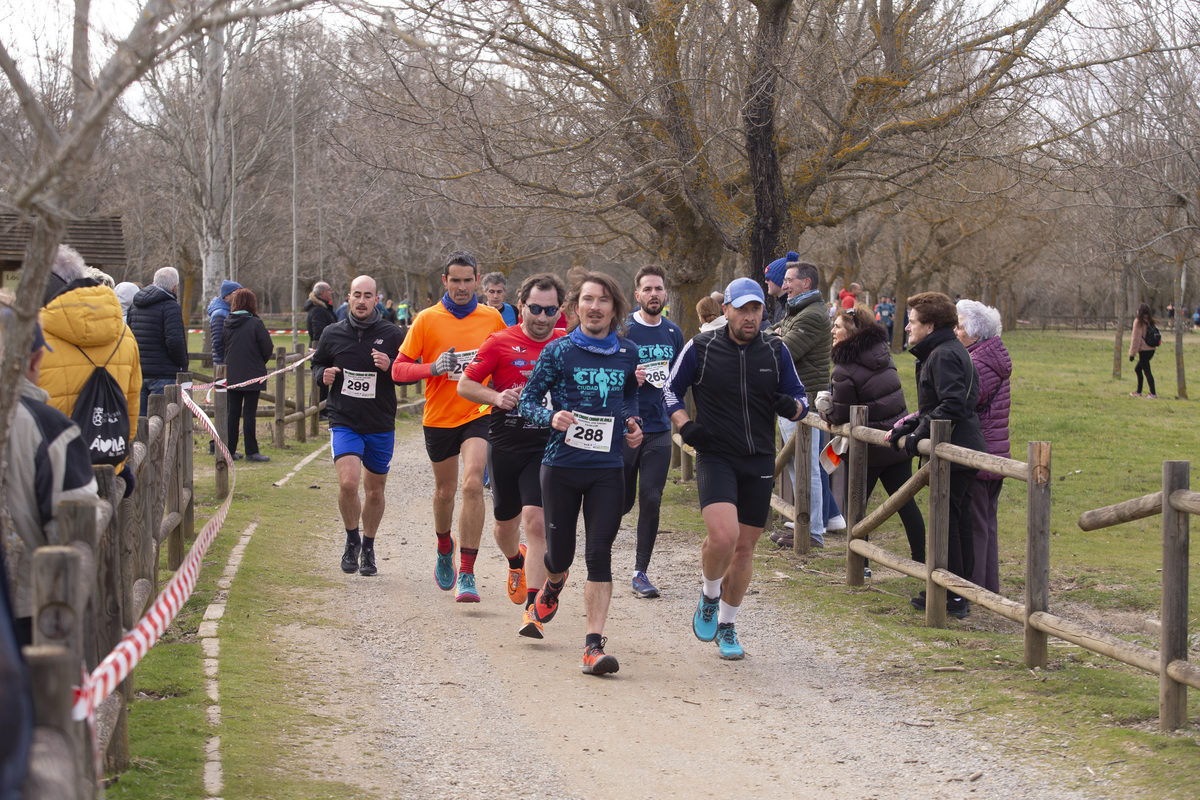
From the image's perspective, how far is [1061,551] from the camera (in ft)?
32.9

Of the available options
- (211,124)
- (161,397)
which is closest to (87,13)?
(161,397)

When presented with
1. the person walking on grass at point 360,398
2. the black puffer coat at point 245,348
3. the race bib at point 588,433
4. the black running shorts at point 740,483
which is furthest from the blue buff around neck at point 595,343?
the black puffer coat at point 245,348

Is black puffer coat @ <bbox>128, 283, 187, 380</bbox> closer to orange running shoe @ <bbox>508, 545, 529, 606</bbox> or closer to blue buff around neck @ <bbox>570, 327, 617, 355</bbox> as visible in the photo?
orange running shoe @ <bbox>508, 545, 529, 606</bbox>

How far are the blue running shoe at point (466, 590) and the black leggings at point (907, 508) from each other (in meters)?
2.91

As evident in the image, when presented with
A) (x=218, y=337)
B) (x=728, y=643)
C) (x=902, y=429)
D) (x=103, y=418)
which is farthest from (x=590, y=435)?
(x=218, y=337)

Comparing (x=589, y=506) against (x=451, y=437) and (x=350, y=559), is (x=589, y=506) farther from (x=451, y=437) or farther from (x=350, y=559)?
(x=350, y=559)

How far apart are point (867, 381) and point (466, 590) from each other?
3477 millimetres

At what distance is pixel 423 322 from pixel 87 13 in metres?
5.17

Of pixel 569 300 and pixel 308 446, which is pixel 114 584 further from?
pixel 308 446

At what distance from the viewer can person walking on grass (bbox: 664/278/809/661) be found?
6.25 meters

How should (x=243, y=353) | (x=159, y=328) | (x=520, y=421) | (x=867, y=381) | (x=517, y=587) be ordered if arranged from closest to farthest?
1. (x=520, y=421)
2. (x=517, y=587)
3. (x=867, y=381)
4. (x=159, y=328)
5. (x=243, y=353)

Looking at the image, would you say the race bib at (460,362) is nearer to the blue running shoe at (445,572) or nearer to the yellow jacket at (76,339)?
the blue running shoe at (445,572)

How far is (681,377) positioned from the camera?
6461mm

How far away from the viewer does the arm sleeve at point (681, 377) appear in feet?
21.0
